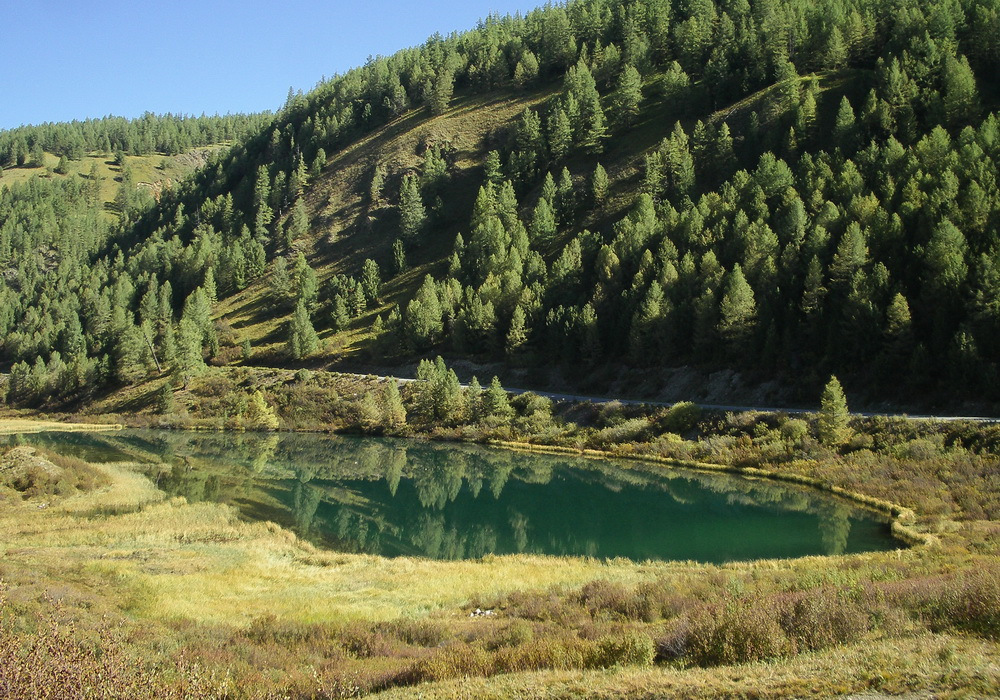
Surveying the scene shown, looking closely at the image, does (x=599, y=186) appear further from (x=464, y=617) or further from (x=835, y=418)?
(x=464, y=617)

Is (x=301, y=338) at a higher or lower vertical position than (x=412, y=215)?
lower

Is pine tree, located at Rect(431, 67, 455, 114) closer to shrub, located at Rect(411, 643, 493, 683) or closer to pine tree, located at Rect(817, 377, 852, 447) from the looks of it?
pine tree, located at Rect(817, 377, 852, 447)

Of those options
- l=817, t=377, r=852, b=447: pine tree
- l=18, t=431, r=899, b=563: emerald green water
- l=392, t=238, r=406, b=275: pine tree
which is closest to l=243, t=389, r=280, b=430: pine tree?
l=18, t=431, r=899, b=563: emerald green water

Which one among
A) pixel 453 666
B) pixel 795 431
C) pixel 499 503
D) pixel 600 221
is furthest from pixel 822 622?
pixel 600 221

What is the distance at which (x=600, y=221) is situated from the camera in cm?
11162

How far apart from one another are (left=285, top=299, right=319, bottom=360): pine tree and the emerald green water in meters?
33.0

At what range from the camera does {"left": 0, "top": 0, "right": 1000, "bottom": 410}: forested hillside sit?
6638 cm

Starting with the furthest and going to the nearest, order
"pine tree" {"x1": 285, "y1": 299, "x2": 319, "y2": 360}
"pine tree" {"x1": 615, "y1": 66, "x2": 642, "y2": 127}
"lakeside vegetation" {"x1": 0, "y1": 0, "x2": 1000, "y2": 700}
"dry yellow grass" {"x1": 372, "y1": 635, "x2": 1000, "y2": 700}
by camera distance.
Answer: "pine tree" {"x1": 615, "y1": 66, "x2": 642, "y2": 127}
"pine tree" {"x1": 285, "y1": 299, "x2": 319, "y2": 360}
"lakeside vegetation" {"x1": 0, "y1": 0, "x2": 1000, "y2": 700}
"dry yellow grass" {"x1": 372, "y1": 635, "x2": 1000, "y2": 700}

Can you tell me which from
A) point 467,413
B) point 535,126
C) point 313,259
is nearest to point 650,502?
point 467,413

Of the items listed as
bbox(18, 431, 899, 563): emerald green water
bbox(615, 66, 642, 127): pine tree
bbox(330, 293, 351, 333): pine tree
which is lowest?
bbox(18, 431, 899, 563): emerald green water

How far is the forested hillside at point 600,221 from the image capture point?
6638cm

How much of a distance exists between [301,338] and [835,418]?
8004cm

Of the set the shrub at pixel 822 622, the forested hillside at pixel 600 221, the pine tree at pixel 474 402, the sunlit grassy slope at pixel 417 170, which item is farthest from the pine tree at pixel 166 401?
the shrub at pixel 822 622

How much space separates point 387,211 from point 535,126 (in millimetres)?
36739
